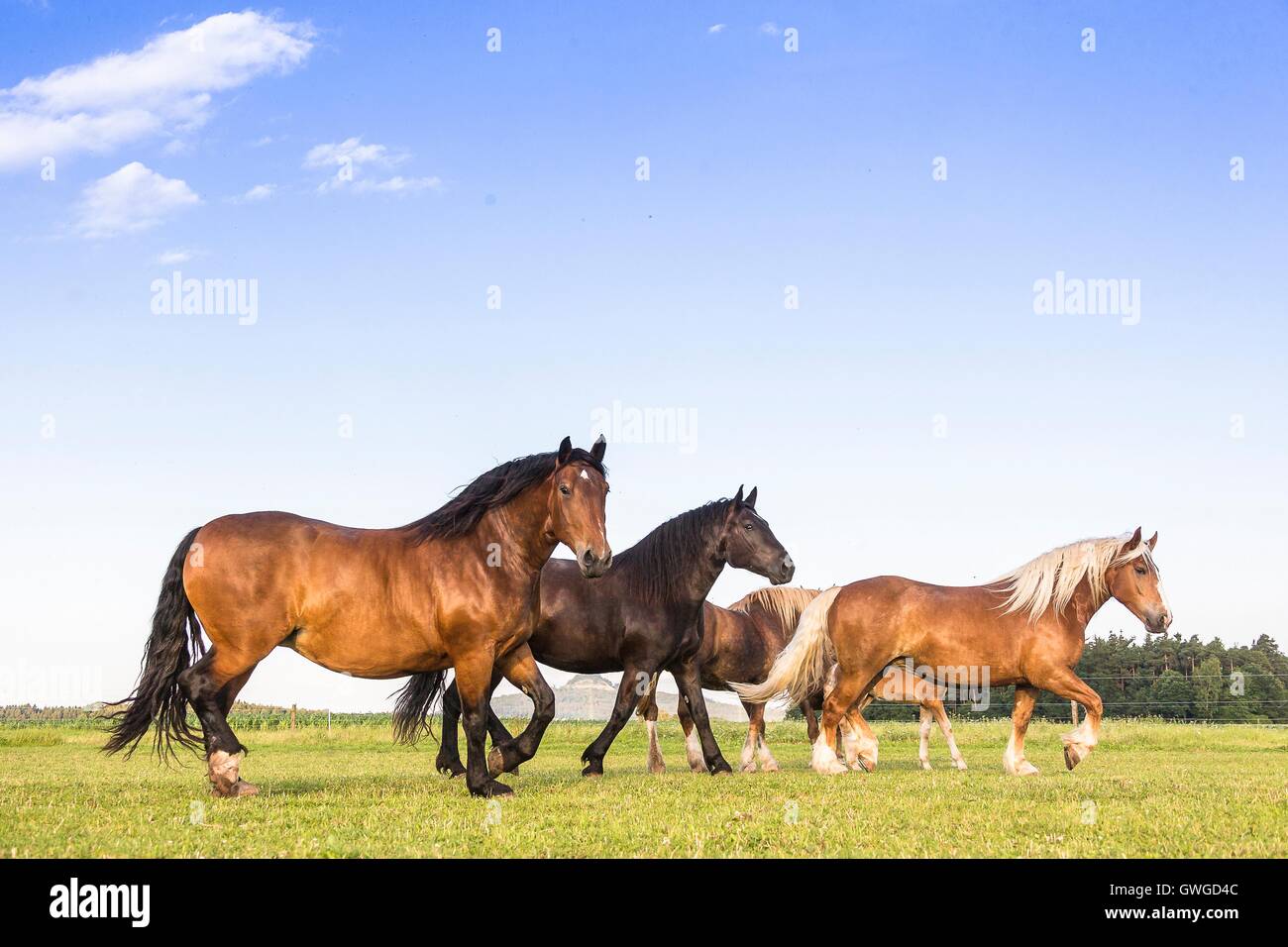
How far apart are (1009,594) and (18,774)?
12.1m

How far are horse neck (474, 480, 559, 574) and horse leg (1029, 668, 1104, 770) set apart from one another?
18.1ft

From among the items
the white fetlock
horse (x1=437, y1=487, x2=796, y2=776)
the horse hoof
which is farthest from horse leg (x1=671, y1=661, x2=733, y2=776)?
the horse hoof

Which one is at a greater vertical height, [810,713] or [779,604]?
[779,604]

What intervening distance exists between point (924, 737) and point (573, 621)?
5642 mm

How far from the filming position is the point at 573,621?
11.2 meters

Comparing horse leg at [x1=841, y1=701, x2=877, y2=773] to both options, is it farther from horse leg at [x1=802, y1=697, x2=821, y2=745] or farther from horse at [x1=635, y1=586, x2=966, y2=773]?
horse at [x1=635, y1=586, x2=966, y2=773]

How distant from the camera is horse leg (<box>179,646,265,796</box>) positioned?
330 inches

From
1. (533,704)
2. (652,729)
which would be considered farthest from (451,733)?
(652,729)

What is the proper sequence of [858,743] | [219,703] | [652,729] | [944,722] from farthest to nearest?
[944,722], [652,729], [858,743], [219,703]

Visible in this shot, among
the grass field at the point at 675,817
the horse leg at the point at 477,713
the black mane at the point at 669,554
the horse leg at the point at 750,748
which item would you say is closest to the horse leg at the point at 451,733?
the grass field at the point at 675,817

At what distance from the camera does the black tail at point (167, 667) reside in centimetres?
888

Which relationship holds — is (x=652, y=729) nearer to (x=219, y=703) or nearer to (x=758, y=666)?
(x=758, y=666)

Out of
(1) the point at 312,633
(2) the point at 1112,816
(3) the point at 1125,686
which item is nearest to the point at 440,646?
(1) the point at 312,633
